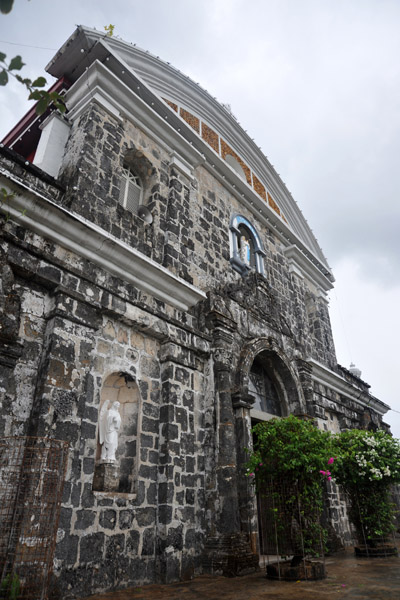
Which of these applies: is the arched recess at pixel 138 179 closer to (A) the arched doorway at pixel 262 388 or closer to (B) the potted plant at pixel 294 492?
(A) the arched doorway at pixel 262 388

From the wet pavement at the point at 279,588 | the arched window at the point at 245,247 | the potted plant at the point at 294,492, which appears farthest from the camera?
the arched window at the point at 245,247

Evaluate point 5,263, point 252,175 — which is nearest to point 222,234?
point 252,175

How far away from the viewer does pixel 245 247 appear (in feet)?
31.9

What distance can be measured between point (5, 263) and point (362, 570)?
6.34m

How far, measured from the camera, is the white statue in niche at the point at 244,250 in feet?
31.2

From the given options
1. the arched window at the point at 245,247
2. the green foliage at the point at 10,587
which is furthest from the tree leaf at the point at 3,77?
the arched window at the point at 245,247

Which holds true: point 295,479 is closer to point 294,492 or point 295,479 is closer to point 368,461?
point 294,492

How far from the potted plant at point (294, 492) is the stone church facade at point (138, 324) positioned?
0.70 m

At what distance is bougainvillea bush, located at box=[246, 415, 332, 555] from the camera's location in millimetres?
5402

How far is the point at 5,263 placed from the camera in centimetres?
471

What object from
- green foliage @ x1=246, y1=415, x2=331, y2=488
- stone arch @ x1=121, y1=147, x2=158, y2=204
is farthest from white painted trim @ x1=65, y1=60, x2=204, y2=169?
green foliage @ x1=246, y1=415, x2=331, y2=488

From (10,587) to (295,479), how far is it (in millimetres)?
3515

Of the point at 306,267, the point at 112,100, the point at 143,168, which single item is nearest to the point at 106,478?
the point at 143,168

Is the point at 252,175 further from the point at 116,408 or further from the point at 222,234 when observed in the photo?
the point at 116,408
